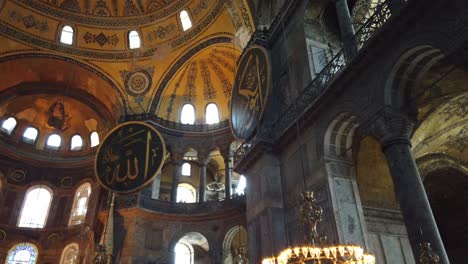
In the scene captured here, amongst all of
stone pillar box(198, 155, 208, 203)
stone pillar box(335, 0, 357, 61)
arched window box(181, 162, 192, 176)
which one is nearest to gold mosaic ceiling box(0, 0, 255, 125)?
stone pillar box(198, 155, 208, 203)

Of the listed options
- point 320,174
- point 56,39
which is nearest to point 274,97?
point 320,174

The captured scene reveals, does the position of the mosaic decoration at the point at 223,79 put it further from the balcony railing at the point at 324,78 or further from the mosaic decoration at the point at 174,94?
the balcony railing at the point at 324,78

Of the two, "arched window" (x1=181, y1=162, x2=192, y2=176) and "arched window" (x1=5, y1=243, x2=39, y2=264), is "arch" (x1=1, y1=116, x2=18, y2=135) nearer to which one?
"arched window" (x1=5, y1=243, x2=39, y2=264)

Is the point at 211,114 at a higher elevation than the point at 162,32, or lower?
lower

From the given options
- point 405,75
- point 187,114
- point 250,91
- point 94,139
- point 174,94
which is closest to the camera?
point 405,75

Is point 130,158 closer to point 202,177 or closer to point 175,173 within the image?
point 175,173

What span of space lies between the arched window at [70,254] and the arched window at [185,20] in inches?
396

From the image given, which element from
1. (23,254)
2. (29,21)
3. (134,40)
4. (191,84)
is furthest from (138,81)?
(23,254)

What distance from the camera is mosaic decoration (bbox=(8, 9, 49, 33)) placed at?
14039 millimetres

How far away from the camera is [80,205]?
16.0 metres

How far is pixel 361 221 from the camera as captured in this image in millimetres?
6023

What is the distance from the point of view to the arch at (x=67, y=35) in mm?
14947

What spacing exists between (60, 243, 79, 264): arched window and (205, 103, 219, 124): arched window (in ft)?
24.8

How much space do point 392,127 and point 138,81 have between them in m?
11.9
